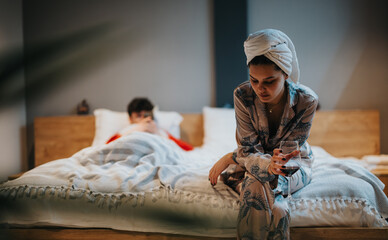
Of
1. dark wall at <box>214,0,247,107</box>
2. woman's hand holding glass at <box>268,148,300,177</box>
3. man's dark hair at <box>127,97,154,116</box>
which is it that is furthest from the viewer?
dark wall at <box>214,0,247,107</box>

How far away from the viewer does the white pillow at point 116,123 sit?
2502 millimetres

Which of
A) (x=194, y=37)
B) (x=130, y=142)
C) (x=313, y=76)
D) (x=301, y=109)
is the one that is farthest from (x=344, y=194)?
(x=194, y=37)

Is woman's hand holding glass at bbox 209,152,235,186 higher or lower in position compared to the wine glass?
lower

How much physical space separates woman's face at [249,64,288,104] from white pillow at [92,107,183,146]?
57.7 inches

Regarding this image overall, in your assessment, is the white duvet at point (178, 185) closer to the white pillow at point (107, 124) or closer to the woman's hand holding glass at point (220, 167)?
the woman's hand holding glass at point (220, 167)

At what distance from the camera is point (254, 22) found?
8.79 ft

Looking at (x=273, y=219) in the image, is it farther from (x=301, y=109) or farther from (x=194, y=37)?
(x=194, y=37)

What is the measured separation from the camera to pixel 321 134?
2.57 meters

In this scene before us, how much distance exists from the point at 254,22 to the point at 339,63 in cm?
75

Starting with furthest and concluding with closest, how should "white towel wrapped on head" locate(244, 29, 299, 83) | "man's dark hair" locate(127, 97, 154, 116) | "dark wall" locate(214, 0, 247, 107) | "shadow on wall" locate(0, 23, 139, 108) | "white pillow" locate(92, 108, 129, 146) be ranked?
1. "dark wall" locate(214, 0, 247, 107)
2. "white pillow" locate(92, 108, 129, 146)
3. "man's dark hair" locate(127, 97, 154, 116)
4. "white towel wrapped on head" locate(244, 29, 299, 83)
5. "shadow on wall" locate(0, 23, 139, 108)

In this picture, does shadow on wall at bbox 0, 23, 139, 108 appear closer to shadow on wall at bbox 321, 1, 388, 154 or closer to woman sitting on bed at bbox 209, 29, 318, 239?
woman sitting on bed at bbox 209, 29, 318, 239

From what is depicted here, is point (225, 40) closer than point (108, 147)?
No

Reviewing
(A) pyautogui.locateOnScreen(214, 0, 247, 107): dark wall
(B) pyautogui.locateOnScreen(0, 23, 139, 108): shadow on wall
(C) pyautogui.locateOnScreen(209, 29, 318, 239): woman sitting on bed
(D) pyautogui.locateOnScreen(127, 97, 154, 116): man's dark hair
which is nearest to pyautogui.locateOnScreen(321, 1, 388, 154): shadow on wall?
(A) pyautogui.locateOnScreen(214, 0, 247, 107): dark wall

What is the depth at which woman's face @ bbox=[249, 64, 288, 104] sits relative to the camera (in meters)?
1.09
